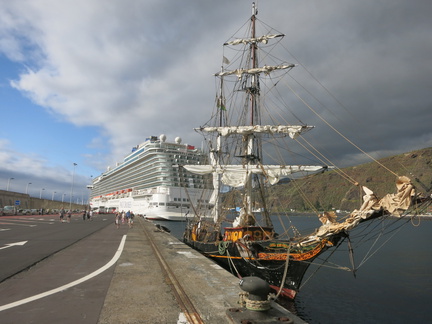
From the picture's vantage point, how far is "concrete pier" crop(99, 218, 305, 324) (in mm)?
5090

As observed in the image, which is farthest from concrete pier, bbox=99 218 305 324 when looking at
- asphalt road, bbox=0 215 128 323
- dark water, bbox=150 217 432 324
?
dark water, bbox=150 217 432 324

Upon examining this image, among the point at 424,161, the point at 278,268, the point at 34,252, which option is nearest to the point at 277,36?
the point at 278,268

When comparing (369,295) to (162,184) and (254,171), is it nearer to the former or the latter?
(254,171)

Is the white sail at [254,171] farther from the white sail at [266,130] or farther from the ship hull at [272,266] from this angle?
the ship hull at [272,266]

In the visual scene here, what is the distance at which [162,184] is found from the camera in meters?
60.9

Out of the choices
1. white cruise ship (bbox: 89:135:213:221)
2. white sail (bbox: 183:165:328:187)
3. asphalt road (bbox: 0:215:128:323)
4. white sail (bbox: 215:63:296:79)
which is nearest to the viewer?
asphalt road (bbox: 0:215:128:323)

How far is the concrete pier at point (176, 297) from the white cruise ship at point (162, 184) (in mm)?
40326

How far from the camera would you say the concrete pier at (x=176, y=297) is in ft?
16.7

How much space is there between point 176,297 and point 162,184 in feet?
182

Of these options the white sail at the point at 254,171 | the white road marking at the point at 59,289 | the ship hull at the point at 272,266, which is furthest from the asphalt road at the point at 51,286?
the white sail at the point at 254,171

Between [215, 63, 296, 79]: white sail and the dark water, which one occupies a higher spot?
[215, 63, 296, 79]: white sail

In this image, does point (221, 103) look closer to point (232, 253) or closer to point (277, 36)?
point (277, 36)

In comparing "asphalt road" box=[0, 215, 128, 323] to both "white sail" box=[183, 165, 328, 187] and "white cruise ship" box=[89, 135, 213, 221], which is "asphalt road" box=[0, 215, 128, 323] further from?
"white cruise ship" box=[89, 135, 213, 221]

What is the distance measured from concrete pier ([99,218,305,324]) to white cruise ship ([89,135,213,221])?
1588 inches
